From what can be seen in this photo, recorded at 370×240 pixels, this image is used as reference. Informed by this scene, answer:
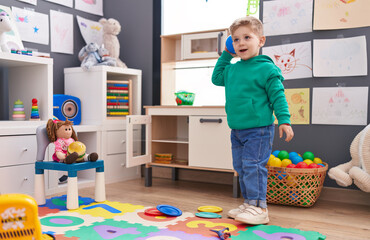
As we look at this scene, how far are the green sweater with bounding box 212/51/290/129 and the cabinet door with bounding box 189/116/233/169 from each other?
604 millimetres

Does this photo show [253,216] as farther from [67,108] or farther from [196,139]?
[67,108]

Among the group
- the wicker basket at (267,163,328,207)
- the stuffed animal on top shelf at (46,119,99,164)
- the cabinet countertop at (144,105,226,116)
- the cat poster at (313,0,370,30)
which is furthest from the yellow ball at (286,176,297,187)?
the stuffed animal on top shelf at (46,119,99,164)

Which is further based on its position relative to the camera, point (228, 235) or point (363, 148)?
point (363, 148)

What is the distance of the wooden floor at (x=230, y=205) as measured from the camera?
1.77 m

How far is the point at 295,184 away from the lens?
2119mm

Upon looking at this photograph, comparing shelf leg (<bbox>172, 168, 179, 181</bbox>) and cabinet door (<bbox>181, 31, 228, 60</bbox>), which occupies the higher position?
cabinet door (<bbox>181, 31, 228, 60</bbox>)

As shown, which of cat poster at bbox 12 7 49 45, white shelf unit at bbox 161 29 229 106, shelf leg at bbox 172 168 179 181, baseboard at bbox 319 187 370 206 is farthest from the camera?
shelf leg at bbox 172 168 179 181

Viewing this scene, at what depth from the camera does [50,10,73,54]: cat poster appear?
2955 mm

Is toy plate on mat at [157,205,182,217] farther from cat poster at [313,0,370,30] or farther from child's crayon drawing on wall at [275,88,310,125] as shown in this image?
cat poster at [313,0,370,30]

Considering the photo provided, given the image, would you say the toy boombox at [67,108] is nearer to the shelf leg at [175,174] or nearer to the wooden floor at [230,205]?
the wooden floor at [230,205]

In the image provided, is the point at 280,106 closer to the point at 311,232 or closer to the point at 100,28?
the point at 311,232

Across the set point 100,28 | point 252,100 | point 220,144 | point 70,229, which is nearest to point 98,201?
point 70,229

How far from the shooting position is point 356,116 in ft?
7.55

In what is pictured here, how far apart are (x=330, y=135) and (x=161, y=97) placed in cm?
136
